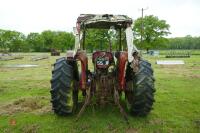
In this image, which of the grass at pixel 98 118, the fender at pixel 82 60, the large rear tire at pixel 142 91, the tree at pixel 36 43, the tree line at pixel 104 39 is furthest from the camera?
the tree at pixel 36 43

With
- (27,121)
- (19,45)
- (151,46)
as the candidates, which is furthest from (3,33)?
(27,121)

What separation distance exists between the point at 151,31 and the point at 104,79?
6438 centimetres

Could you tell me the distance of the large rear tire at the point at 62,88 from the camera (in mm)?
6758

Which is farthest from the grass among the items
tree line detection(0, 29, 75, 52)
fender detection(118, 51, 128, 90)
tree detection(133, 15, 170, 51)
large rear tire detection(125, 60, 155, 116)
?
tree line detection(0, 29, 75, 52)

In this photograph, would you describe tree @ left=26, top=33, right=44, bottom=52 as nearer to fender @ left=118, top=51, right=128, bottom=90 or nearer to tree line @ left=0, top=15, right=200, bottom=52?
tree line @ left=0, top=15, right=200, bottom=52

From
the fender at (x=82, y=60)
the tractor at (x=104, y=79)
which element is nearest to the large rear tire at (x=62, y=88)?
the tractor at (x=104, y=79)

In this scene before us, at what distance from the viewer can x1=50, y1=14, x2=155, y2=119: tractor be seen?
6766 mm

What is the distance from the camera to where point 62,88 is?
6.77m

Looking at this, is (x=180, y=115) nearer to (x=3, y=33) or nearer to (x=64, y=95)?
(x=64, y=95)

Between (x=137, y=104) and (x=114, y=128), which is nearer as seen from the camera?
(x=114, y=128)

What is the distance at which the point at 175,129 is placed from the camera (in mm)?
6316

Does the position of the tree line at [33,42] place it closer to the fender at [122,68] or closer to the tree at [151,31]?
the tree at [151,31]

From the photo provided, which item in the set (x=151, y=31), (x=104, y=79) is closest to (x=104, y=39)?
(x=104, y=79)

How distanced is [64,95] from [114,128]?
127cm
